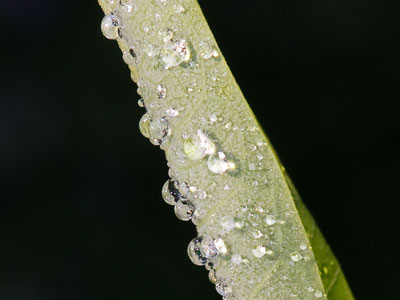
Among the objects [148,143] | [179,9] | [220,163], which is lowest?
[220,163]

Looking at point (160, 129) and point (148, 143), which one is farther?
point (148, 143)

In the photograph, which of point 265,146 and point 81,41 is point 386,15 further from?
point 265,146

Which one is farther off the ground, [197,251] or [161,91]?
[161,91]

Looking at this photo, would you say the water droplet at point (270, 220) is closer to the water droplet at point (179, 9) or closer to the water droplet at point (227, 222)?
the water droplet at point (227, 222)

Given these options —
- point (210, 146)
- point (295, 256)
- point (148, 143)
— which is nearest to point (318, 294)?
point (295, 256)

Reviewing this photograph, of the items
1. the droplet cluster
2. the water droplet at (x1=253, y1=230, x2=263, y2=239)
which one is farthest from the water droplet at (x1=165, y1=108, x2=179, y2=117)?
the water droplet at (x1=253, y1=230, x2=263, y2=239)

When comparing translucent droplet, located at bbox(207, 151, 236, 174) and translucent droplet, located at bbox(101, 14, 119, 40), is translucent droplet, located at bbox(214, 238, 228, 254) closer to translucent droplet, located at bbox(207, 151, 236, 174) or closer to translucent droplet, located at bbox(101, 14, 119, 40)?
translucent droplet, located at bbox(207, 151, 236, 174)

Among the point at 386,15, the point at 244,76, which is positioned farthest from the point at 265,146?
the point at 386,15

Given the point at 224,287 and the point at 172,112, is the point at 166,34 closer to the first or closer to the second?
the point at 172,112
